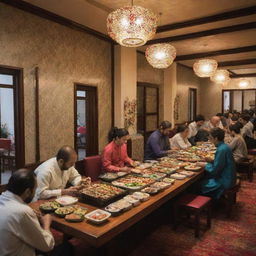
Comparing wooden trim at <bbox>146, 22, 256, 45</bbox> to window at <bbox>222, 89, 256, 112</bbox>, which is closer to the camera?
wooden trim at <bbox>146, 22, 256, 45</bbox>

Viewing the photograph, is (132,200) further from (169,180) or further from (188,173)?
(188,173)

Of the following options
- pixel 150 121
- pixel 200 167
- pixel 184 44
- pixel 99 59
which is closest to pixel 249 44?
pixel 184 44

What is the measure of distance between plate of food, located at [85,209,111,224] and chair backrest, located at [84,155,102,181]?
4.49 feet

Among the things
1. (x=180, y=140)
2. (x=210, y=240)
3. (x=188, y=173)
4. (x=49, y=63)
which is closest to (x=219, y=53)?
(x=180, y=140)

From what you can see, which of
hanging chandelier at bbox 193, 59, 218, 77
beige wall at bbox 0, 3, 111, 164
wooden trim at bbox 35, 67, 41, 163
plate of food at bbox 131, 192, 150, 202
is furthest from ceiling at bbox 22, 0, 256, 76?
plate of food at bbox 131, 192, 150, 202

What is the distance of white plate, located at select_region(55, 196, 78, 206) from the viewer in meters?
2.14

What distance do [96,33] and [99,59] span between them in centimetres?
52

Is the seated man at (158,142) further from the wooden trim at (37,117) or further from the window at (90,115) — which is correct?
the wooden trim at (37,117)

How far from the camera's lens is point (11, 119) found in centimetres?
376

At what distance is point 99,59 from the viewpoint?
526 cm

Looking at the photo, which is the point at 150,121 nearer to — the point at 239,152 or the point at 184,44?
A: the point at 184,44

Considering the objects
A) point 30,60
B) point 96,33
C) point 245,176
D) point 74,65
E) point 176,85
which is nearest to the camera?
point 30,60

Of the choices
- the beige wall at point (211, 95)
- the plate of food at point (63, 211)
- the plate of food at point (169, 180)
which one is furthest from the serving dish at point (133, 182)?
the beige wall at point (211, 95)

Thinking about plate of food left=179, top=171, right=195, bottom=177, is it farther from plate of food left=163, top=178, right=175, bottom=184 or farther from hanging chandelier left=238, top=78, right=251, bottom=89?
hanging chandelier left=238, top=78, right=251, bottom=89
